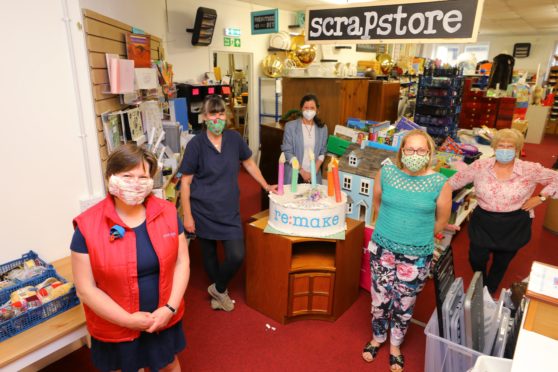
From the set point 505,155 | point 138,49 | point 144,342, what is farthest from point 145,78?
point 505,155

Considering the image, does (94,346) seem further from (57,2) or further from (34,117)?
(57,2)

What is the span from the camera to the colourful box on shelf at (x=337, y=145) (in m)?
3.87

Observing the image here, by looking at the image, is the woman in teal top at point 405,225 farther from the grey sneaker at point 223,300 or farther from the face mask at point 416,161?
the grey sneaker at point 223,300

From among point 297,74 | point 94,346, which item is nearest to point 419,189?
point 94,346

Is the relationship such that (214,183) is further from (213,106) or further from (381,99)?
(381,99)

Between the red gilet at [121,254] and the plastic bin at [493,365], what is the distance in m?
1.33

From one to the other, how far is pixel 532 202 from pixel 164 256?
2630 millimetres

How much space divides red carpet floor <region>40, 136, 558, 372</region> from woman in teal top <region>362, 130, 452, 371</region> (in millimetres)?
336

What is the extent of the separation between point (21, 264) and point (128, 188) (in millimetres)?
1202

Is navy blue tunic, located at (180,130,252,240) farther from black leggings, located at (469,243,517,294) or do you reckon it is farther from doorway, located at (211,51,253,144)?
doorway, located at (211,51,253,144)

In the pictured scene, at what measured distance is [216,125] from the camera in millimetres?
2668

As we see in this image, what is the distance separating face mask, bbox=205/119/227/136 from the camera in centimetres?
266

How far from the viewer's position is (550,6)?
7.86 meters

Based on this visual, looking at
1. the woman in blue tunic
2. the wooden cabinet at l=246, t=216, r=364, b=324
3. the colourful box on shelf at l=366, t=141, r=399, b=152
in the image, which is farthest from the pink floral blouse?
the woman in blue tunic
